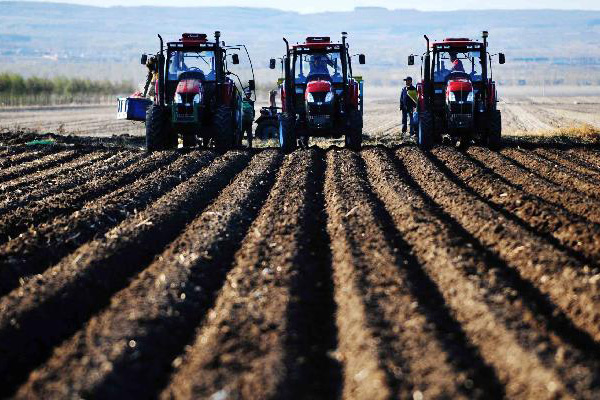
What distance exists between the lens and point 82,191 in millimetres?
11508

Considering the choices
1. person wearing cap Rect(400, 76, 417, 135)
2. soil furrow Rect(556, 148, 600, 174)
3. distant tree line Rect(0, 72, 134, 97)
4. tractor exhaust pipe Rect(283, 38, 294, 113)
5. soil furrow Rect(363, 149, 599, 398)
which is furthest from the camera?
distant tree line Rect(0, 72, 134, 97)

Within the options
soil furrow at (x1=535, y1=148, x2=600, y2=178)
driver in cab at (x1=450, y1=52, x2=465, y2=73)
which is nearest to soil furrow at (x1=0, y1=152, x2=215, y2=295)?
soil furrow at (x1=535, y1=148, x2=600, y2=178)

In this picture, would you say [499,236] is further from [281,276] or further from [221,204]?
[221,204]

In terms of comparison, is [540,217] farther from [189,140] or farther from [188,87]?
[189,140]

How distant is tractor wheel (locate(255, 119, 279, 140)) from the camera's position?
2241 centimetres

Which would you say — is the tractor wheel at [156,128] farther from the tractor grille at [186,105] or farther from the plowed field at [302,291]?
the plowed field at [302,291]

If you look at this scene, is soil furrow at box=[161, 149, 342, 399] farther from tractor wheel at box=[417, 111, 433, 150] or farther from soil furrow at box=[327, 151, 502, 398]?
tractor wheel at box=[417, 111, 433, 150]

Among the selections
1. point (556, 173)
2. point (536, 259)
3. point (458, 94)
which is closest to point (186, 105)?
point (458, 94)

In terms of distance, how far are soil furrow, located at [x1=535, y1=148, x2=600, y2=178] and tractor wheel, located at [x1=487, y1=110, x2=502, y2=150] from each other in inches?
31.7

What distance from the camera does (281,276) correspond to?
678 centimetres

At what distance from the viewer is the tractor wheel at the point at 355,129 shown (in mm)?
17219

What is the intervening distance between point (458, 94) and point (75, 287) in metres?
11.8

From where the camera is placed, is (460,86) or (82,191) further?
(460,86)

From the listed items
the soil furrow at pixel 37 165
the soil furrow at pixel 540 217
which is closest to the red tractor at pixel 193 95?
the soil furrow at pixel 37 165
